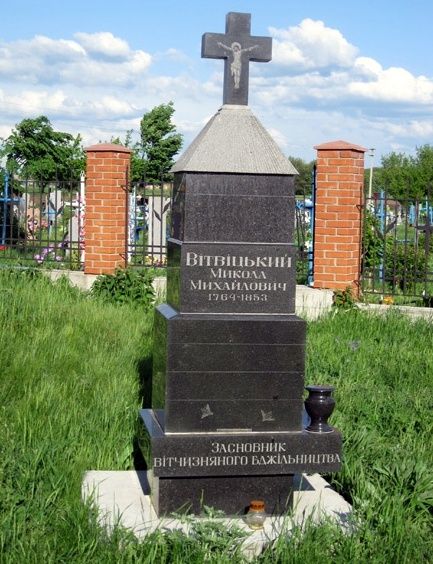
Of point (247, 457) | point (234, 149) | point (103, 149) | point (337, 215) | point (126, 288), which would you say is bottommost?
point (247, 457)

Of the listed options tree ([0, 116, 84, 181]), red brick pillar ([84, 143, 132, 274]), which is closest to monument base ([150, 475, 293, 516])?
red brick pillar ([84, 143, 132, 274])

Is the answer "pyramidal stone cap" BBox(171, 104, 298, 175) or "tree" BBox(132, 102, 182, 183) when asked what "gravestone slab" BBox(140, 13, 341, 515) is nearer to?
"pyramidal stone cap" BBox(171, 104, 298, 175)

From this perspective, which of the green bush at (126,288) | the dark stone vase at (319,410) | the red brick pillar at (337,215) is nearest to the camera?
the dark stone vase at (319,410)

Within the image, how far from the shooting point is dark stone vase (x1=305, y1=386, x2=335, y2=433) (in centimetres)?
482

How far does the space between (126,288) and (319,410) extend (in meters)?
5.98

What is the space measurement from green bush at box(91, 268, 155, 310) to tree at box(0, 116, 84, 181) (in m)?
13.0

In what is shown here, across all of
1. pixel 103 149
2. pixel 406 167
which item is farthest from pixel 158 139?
pixel 406 167

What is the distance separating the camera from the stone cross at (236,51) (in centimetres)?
498

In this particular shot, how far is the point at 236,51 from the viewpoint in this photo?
198 inches

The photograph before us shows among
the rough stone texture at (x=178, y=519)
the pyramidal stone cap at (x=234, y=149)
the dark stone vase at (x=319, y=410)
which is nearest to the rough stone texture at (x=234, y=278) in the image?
the pyramidal stone cap at (x=234, y=149)

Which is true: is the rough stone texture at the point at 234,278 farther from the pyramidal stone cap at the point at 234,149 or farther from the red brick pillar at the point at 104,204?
the red brick pillar at the point at 104,204

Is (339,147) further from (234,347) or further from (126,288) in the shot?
(234,347)

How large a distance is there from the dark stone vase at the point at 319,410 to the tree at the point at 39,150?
19148 millimetres

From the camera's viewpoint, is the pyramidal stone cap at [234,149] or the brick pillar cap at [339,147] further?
the brick pillar cap at [339,147]
